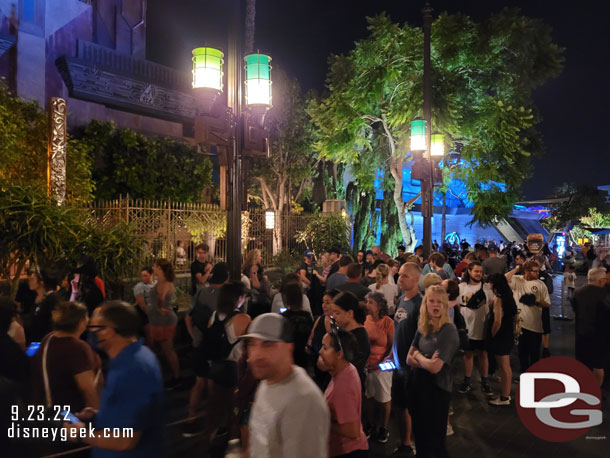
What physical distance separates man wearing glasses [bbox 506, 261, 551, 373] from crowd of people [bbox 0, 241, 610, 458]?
17mm

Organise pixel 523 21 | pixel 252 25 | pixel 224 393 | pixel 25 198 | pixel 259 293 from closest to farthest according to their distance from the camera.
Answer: pixel 224 393
pixel 259 293
pixel 25 198
pixel 523 21
pixel 252 25

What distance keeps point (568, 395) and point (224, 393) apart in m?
4.29

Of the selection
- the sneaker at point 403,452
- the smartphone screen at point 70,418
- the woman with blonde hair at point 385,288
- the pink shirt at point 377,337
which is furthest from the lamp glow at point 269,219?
the smartphone screen at point 70,418

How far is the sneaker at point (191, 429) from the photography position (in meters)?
5.07

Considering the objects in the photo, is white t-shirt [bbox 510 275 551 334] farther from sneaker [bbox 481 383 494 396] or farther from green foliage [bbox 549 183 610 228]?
green foliage [bbox 549 183 610 228]

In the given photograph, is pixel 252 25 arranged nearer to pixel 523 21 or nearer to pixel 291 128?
pixel 291 128

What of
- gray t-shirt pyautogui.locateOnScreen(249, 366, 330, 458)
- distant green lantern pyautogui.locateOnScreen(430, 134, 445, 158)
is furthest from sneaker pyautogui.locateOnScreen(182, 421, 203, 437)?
distant green lantern pyautogui.locateOnScreen(430, 134, 445, 158)

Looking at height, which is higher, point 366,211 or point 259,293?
point 366,211

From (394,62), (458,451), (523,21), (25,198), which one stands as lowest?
(458,451)

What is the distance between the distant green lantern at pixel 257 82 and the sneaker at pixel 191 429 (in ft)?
14.1

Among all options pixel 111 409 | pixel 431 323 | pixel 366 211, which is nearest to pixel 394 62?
pixel 366 211

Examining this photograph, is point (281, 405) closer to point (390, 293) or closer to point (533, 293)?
point (390, 293)

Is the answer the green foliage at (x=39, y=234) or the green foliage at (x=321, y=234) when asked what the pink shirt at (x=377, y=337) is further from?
the green foliage at (x=321, y=234)

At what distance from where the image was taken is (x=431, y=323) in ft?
12.7
